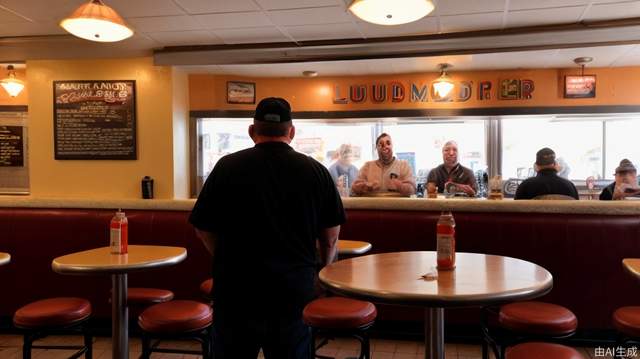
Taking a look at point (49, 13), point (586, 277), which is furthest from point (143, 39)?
point (586, 277)

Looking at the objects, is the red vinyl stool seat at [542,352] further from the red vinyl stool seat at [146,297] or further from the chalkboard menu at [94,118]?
the chalkboard menu at [94,118]

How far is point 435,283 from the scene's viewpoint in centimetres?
182

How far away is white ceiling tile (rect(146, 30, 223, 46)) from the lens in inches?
208

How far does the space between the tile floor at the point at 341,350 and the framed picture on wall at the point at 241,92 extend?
381 cm

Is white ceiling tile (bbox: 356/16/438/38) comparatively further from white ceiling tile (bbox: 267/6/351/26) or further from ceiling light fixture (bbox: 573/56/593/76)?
ceiling light fixture (bbox: 573/56/593/76)

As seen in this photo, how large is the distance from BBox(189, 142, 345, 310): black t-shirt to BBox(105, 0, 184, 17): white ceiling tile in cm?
297

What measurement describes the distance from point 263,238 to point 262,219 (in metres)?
0.07

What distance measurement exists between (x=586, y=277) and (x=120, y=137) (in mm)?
4942

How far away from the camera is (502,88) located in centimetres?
675

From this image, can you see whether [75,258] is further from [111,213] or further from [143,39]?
[143,39]

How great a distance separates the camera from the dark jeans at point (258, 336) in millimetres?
1913

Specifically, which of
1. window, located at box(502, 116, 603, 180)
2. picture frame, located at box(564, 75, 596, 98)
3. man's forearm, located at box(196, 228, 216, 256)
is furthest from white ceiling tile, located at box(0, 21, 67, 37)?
picture frame, located at box(564, 75, 596, 98)

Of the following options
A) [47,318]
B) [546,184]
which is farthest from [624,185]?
[47,318]

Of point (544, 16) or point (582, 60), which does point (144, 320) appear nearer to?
point (544, 16)
